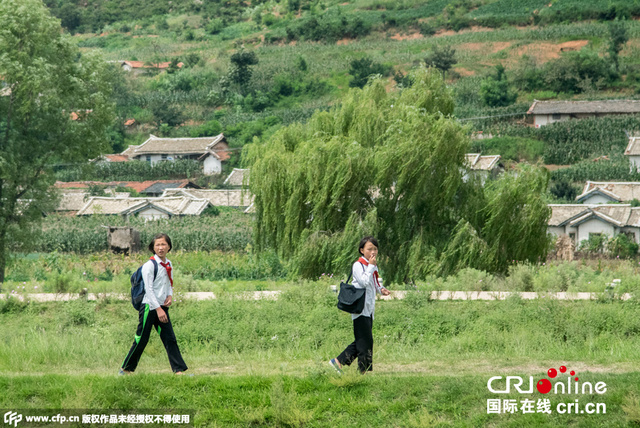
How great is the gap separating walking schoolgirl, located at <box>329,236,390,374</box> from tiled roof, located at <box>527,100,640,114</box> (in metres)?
51.9

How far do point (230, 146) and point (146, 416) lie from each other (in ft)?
172

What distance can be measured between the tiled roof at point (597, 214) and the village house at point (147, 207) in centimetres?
1865

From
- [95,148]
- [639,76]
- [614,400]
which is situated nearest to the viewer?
[614,400]

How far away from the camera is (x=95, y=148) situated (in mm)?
19297

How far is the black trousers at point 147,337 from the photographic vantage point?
7.21m

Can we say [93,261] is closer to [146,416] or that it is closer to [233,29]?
[146,416]

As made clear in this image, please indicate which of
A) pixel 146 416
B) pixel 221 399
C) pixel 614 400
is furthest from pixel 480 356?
pixel 146 416

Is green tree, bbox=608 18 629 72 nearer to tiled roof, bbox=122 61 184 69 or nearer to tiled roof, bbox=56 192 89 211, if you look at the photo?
tiled roof, bbox=122 61 184 69

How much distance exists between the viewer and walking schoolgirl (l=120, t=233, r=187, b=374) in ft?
23.3

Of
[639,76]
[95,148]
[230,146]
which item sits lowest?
[230,146]

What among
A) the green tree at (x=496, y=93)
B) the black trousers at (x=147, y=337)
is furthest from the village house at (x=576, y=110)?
the black trousers at (x=147, y=337)

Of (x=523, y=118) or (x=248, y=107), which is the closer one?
(x=523, y=118)

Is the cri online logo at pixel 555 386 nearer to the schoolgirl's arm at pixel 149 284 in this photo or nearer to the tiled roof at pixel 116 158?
the schoolgirl's arm at pixel 149 284

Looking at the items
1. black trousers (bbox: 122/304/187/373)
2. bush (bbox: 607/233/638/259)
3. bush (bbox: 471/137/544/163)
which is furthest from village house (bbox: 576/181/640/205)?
black trousers (bbox: 122/304/187/373)
